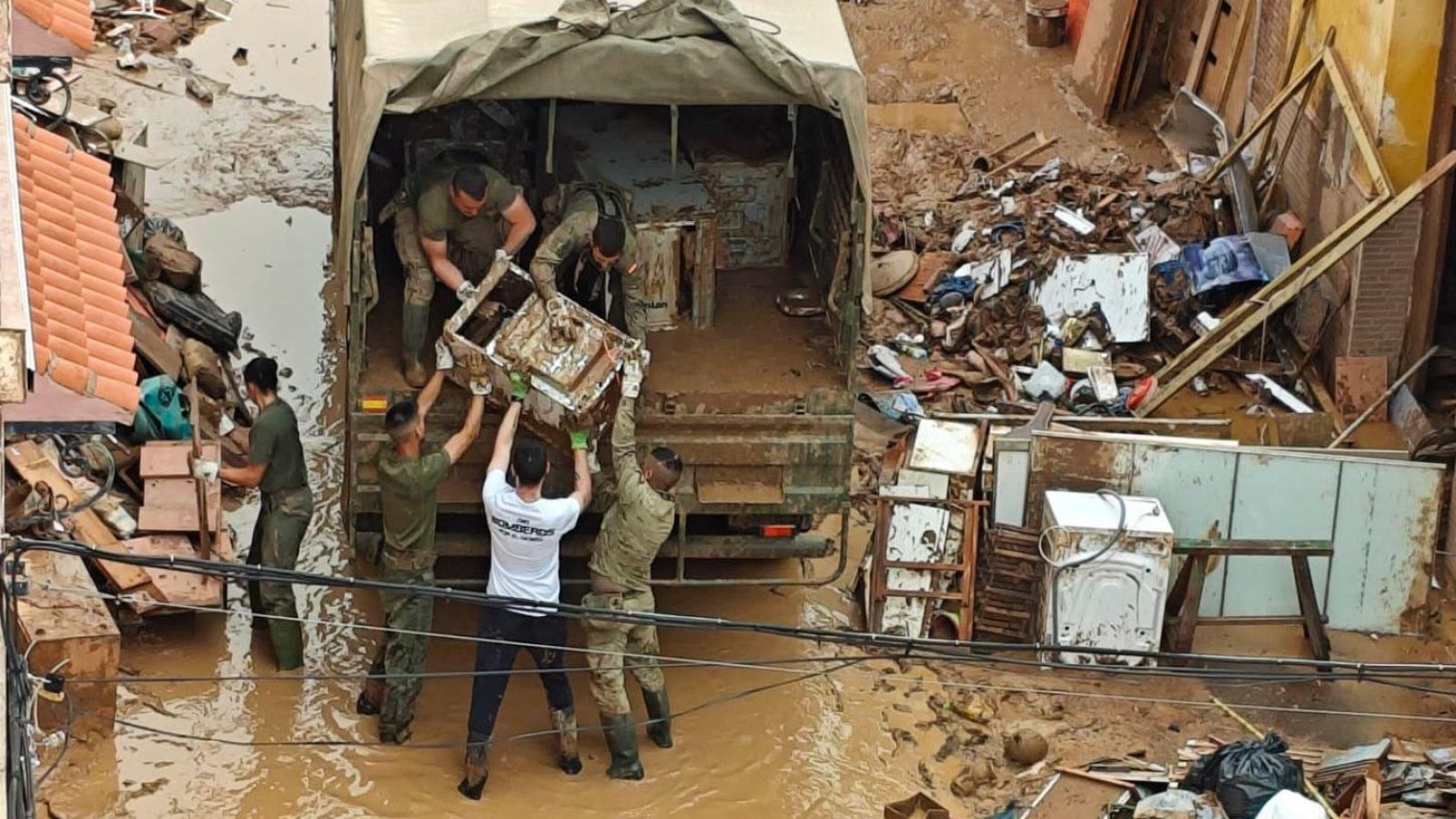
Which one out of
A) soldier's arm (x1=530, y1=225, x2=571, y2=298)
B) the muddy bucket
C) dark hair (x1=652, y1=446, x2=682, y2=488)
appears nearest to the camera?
dark hair (x1=652, y1=446, x2=682, y2=488)

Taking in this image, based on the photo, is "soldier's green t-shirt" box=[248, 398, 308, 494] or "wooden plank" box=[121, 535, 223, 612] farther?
"wooden plank" box=[121, 535, 223, 612]

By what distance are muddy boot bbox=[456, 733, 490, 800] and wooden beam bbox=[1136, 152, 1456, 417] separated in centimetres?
603

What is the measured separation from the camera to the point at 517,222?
10867 mm

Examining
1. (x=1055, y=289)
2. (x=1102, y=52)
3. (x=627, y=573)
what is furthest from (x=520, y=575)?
(x=1102, y=52)

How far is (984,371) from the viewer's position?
15000mm

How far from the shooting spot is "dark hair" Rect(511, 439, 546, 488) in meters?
9.88

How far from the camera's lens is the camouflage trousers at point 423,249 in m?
10.8

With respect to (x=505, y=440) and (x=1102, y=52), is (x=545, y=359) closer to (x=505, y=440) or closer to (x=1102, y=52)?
(x=505, y=440)

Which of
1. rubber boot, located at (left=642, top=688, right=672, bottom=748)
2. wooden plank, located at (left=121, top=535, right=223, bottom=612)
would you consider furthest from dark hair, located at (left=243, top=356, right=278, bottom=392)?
rubber boot, located at (left=642, top=688, right=672, bottom=748)

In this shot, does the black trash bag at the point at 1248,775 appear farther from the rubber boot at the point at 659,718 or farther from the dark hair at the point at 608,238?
the dark hair at the point at 608,238

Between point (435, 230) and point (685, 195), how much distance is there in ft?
4.93

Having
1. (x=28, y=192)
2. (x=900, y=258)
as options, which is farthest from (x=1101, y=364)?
(x=28, y=192)

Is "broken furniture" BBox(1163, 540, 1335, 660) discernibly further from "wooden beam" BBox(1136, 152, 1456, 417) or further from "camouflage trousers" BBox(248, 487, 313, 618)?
"camouflage trousers" BBox(248, 487, 313, 618)

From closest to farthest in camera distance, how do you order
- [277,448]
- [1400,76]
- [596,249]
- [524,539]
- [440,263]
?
A: [524,539] → [596,249] → [440,263] → [277,448] → [1400,76]
